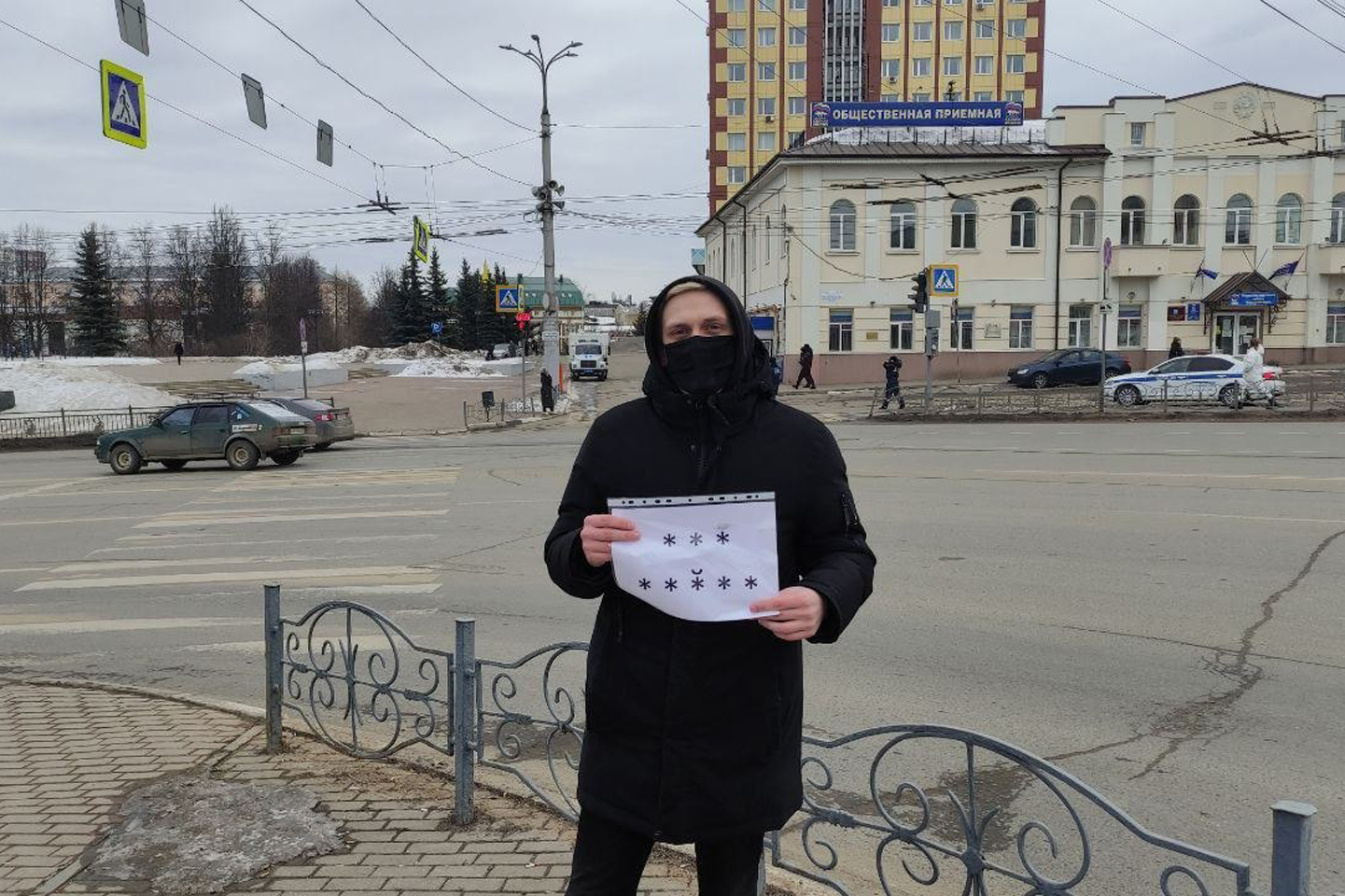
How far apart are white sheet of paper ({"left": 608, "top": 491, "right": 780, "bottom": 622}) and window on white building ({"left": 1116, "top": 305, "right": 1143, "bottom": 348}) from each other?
150 feet

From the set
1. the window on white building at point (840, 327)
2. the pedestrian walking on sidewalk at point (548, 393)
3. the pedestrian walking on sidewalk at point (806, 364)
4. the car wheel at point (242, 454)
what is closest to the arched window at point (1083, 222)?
the window on white building at point (840, 327)

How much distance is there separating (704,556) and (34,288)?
102783 mm

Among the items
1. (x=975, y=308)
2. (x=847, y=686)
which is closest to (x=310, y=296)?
(x=975, y=308)

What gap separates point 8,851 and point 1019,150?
44.6 m

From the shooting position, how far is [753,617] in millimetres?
2250

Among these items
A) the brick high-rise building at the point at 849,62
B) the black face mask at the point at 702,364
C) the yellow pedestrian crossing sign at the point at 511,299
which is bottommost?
the black face mask at the point at 702,364

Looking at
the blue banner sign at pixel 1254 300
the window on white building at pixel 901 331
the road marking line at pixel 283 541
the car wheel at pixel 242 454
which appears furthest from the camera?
the window on white building at pixel 901 331

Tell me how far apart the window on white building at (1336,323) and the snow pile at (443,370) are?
4451 cm

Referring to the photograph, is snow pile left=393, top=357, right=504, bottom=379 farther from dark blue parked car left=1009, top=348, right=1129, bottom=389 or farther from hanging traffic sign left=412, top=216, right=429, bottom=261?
dark blue parked car left=1009, top=348, right=1129, bottom=389

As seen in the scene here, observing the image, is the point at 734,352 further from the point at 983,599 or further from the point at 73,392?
the point at 73,392

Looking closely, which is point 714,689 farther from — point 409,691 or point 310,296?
point 310,296

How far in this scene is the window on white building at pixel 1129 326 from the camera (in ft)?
143

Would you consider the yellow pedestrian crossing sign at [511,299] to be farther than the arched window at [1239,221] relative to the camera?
No

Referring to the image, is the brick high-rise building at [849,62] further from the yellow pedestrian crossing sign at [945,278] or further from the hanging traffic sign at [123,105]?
the hanging traffic sign at [123,105]
